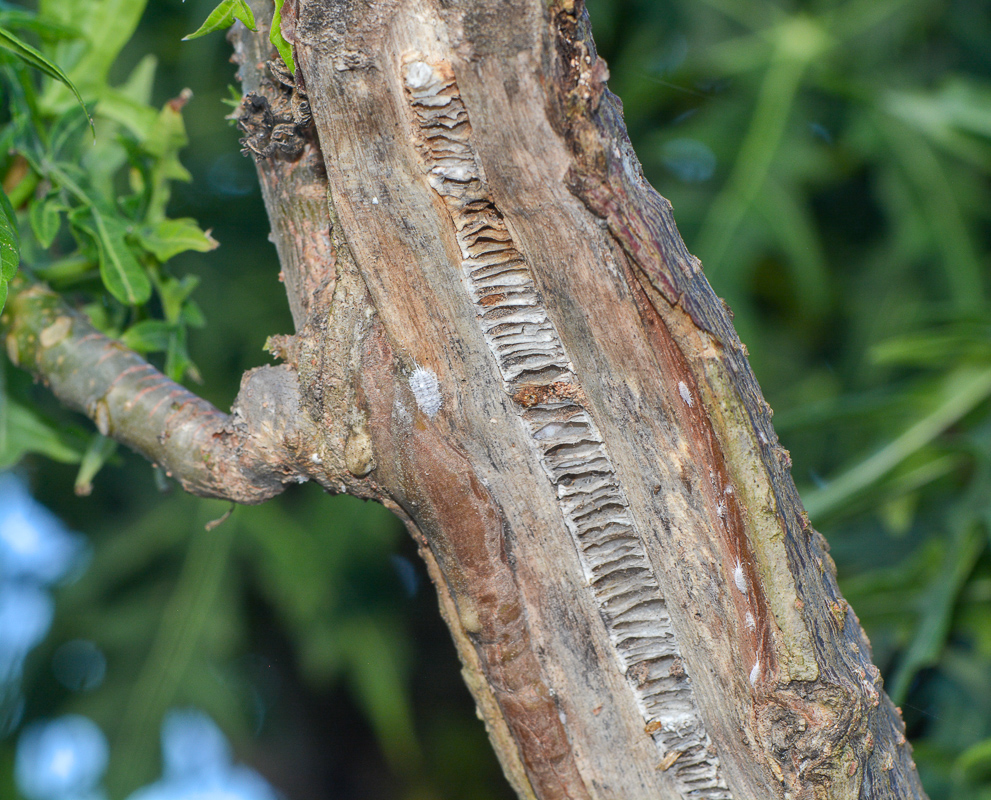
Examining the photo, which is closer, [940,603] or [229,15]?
[229,15]

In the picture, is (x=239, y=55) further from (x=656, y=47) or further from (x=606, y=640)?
(x=656, y=47)

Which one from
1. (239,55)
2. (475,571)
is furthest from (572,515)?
(239,55)

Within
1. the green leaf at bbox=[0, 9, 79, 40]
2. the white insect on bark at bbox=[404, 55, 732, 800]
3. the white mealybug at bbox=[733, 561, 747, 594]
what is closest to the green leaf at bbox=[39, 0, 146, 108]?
the green leaf at bbox=[0, 9, 79, 40]

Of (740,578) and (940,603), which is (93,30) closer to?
(740,578)

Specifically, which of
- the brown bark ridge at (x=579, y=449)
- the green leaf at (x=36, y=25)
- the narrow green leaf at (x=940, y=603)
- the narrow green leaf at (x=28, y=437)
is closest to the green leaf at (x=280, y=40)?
the brown bark ridge at (x=579, y=449)

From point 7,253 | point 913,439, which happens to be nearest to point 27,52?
point 7,253

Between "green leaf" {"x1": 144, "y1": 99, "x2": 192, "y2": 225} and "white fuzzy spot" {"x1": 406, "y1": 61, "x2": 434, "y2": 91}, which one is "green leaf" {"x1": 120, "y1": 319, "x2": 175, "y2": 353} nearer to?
"green leaf" {"x1": 144, "y1": 99, "x2": 192, "y2": 225}

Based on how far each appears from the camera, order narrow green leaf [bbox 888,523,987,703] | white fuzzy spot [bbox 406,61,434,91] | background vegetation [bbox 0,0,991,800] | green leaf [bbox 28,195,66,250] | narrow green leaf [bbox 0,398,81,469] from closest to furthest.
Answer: white fuzzy spot [bbox 406,61,434,91] < green leaf [bbox 28,195,66,250] < narrow green leaf [bbox 0,398,81,469] < narrow green leaf [bbox 888,523,987,703] < background vegetation [bbox 0,0,991,800]
